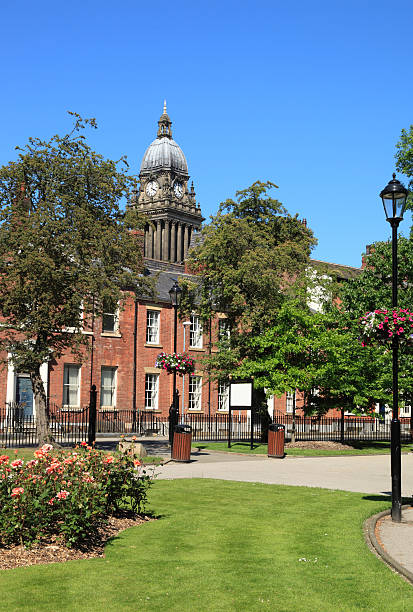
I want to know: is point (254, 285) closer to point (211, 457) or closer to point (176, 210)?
point (211, 457)

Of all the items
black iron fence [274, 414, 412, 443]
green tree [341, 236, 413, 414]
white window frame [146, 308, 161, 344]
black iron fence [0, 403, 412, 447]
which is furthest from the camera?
black iron fence [274, 414, 412, 443]

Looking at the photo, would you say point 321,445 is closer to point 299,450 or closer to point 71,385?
point 299,450

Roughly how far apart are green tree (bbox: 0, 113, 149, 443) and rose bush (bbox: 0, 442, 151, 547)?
12.9m

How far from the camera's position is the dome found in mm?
123062

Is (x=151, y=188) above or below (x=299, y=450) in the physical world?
above

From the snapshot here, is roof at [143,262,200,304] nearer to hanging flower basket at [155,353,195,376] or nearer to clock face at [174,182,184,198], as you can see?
hanging flower basket at [155,353,195,376]

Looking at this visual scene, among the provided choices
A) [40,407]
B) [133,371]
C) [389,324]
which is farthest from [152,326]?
[389,324]

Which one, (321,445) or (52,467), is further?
(321,445)

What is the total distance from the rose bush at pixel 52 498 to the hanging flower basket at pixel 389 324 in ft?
18.1

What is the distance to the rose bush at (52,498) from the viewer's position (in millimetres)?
9148

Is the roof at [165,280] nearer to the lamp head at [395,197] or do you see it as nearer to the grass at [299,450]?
the grass at [299,450]

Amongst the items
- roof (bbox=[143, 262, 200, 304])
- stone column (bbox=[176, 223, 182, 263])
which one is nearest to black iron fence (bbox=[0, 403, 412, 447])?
roof (bbox=[143, 262, 200, 304])

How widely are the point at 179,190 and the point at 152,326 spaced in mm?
83725

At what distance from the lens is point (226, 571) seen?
8516mm
